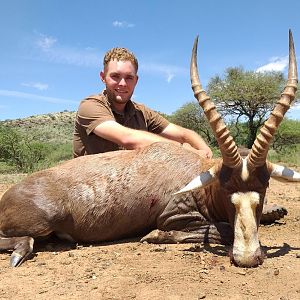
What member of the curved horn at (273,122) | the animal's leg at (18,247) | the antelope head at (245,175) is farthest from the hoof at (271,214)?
the animal's leg at (18,247)

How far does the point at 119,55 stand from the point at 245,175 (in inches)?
119

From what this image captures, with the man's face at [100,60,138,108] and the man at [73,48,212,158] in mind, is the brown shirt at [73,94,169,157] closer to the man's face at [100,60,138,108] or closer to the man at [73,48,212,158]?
the man at [73,48,212,158]

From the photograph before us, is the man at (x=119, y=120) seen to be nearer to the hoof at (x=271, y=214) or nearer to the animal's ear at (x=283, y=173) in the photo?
the hoof at (x=271, y=214)

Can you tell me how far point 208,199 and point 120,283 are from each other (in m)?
1.81

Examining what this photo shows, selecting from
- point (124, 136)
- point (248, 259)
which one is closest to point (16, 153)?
point (124, 136)

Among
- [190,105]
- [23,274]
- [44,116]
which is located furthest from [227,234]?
[44,116]

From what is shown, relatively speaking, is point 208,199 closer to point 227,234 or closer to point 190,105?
point 227,234

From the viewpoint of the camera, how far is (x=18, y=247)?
4.88 metres

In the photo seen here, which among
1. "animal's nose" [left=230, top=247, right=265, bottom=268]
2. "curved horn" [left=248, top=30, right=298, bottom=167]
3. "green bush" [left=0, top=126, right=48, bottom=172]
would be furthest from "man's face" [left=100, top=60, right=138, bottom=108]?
"green bush" [left=0, top=126, right=48, bottom=172]

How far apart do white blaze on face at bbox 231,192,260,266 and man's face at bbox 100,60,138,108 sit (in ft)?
8.97

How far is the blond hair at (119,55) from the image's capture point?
6.48 meters

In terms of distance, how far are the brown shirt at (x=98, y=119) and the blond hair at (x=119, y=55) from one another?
557 mm

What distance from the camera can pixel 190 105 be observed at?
44.2m

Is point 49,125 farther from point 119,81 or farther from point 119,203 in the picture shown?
point 119,203
